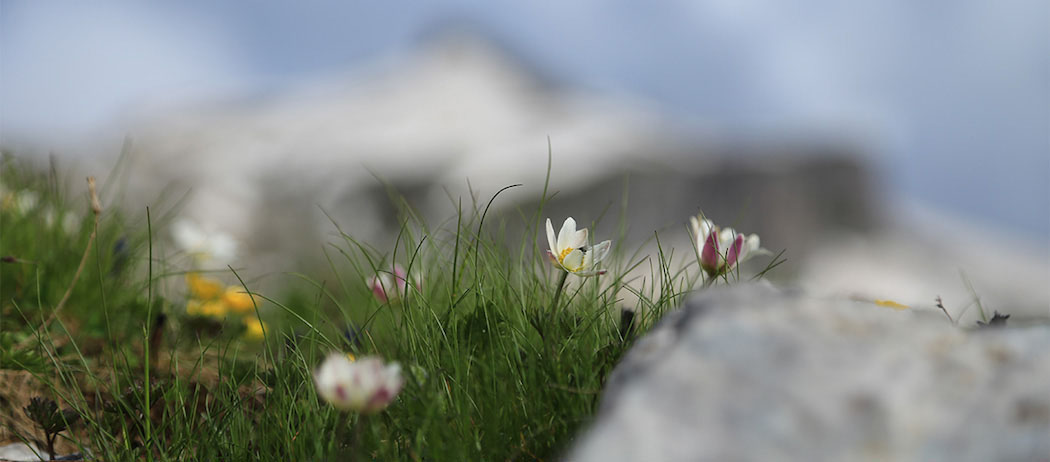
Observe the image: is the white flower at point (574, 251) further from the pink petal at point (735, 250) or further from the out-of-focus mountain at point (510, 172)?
the out-of-focus mountain at point (510, 172)

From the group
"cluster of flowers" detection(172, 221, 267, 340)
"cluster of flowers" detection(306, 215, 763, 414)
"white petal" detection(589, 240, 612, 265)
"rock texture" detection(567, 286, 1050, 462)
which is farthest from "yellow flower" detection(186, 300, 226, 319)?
"rock texture" detection(567, 286, 1050, 462)

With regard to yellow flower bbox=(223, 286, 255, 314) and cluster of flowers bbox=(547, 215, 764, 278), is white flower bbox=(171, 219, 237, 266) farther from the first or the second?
cluster of flowers bbox=(547, 215, 764, 278)

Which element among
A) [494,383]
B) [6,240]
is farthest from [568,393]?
[6,240]

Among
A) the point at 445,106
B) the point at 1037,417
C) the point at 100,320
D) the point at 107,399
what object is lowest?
the point at 1037,417

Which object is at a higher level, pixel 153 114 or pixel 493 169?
pixel 153 114

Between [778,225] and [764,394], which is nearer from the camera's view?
[764,394]

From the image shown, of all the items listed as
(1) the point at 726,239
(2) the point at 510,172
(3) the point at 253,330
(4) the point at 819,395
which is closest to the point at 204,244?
(3) the point at 253,330

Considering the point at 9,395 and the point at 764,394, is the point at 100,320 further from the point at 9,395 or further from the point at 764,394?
the point at 764,394
